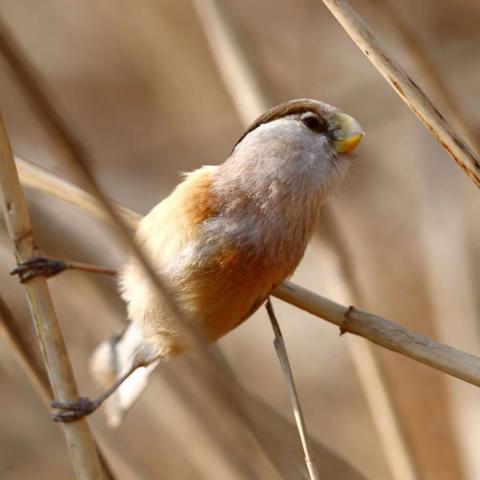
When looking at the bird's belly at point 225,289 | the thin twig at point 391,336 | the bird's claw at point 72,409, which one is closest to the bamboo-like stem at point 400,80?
the thin twig at point 391,336

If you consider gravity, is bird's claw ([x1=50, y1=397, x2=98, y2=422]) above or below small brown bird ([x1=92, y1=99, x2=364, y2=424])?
below

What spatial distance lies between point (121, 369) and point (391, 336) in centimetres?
63

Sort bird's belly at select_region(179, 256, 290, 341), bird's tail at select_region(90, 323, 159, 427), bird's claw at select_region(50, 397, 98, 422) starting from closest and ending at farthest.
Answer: bird's claw at select_region(50, 397, 98, 422)
bird's belly at select_region(179, 256, 290, 341)
bird's tail at select_region(90, 323, 159, 427)

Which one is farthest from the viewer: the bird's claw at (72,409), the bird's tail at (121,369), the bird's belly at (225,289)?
the bird's tail at (121,369)

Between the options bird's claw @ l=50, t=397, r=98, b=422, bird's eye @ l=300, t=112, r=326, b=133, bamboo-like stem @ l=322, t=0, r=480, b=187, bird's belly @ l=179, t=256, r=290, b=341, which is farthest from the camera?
bird's eye @ l=300, t=112, r=326, b=133

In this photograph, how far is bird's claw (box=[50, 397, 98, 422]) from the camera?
1496 millimetres

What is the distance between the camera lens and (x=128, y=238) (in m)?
1.18

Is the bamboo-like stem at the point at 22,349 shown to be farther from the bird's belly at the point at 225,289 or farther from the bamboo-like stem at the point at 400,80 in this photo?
the bamboo-like stem at the point at 400,80

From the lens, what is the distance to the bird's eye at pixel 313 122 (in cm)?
177

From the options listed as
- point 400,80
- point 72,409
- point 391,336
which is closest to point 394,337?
point 391,336

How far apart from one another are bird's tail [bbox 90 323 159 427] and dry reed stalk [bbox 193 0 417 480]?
45cm

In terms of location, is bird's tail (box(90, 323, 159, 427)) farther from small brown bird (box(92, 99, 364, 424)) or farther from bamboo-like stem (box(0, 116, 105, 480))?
bamboo-like stem (box(0, 116, 105, 480))

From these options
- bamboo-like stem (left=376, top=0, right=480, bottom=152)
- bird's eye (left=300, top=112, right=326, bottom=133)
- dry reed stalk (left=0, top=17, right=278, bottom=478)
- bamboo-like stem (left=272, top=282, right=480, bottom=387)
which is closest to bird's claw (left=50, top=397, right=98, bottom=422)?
dry reed stalk (left=0, top=17, right=278, bottom=478)

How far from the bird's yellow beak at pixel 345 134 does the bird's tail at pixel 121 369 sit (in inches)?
21.1
